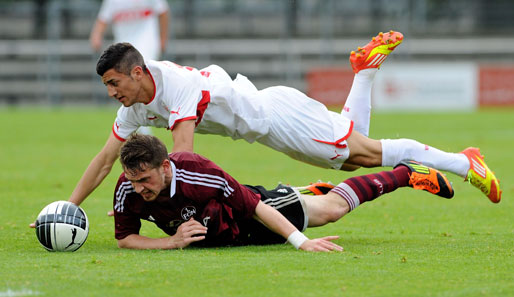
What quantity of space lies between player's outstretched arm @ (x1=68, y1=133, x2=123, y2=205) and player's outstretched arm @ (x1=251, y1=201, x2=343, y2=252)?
1694mm

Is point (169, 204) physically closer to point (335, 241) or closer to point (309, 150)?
point (335, 241)

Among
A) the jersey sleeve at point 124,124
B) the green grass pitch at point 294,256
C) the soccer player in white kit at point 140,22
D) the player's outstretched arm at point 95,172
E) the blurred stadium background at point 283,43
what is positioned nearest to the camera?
the green grass pitch at point 294,256

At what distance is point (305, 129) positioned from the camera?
6906mm

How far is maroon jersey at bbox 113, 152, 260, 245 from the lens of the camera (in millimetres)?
5434

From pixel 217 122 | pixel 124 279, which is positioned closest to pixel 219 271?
pixel 124 279

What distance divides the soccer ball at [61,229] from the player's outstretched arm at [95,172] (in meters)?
0.90

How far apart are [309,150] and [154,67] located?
4.80 feet

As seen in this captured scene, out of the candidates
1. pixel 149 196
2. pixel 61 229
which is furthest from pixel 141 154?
pixel 61 229

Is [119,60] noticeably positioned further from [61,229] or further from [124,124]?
[61,229]

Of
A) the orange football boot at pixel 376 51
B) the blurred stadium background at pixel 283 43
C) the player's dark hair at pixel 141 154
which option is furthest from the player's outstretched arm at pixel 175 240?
the blurred stadium background at pixel 283 43

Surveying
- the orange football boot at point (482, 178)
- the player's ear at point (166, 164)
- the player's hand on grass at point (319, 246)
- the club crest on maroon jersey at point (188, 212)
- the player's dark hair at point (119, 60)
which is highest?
the player's dark hair at point (119, 60)

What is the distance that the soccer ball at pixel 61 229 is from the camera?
5.51m

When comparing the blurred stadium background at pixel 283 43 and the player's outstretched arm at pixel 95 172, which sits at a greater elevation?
the player's outstretched arm at pixel 95 172

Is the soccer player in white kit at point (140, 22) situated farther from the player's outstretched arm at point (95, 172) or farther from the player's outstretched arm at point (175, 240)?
the player's outstretched arm at point (175, 240)
